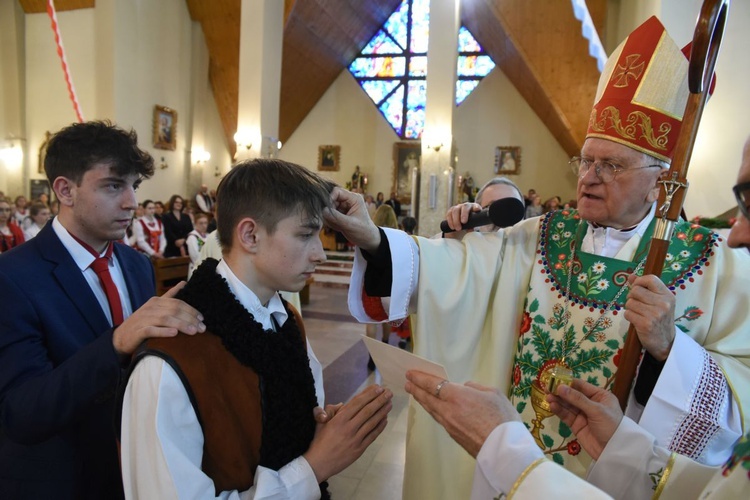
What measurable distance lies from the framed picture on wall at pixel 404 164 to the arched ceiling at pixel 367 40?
344 centimetres

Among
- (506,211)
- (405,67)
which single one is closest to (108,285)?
(506,211)

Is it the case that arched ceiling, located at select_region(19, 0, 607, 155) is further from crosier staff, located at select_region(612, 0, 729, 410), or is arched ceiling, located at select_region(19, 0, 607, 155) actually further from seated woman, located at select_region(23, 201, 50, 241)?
crosier staff, located at select_region(612, 0, 729, 410)

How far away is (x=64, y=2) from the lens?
35.9 feet

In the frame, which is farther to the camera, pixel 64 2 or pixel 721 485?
pixel 64 2

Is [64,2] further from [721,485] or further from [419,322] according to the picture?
[721,485]

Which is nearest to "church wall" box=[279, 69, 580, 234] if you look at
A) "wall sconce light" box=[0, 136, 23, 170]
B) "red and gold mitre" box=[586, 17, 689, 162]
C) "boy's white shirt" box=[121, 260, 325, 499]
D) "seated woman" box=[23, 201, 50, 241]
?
"wall sconce light" box=[0, 136, 23, 170]

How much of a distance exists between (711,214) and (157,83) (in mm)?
11750

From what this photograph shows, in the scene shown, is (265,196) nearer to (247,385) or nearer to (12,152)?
(247,385)

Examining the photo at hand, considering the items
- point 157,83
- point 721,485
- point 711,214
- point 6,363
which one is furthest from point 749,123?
point 157,83

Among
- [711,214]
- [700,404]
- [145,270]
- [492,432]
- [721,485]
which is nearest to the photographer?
[721,485]

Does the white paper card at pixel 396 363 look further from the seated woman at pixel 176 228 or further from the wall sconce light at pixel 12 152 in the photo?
the wall sconce light at pixel 12 152

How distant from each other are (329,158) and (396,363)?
1597 centimetres

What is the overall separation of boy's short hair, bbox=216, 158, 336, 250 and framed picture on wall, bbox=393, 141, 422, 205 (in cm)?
1460

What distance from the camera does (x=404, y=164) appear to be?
623 inches
